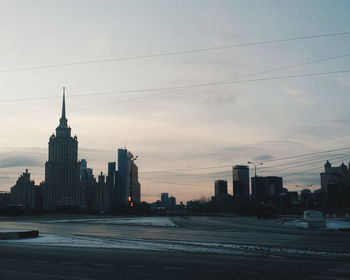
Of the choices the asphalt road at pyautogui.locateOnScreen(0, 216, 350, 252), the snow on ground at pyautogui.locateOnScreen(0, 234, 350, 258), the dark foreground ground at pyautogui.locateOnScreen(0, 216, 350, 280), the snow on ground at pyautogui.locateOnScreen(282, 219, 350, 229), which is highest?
the dark foreground ground at pyautogui.locateOnScreen(0, 216, 350, 280)

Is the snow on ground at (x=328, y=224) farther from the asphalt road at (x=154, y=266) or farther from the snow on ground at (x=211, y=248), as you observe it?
the asphalt road at (x=154, y=266)

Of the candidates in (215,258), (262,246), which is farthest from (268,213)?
(215,258)

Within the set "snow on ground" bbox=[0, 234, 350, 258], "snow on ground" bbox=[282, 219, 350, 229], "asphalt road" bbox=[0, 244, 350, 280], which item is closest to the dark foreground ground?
"asphalt road" bbox=[0, 244, 350, 280]

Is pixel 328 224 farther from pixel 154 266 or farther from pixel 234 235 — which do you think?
pixel 154 266

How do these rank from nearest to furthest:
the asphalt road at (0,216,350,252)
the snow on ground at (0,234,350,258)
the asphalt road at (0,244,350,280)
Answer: the asphalt road at (0,244,350,280) < the snow on ground at (0,234,350,258) < the asphalt road at (0,216,350,252)

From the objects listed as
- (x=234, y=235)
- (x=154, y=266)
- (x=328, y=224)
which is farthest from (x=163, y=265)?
(x=328, y=224)

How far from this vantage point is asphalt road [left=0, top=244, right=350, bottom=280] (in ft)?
48.2

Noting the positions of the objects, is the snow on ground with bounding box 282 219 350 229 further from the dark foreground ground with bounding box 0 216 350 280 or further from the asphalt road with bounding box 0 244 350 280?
the asphalt road with bounding box 0 244 350 280

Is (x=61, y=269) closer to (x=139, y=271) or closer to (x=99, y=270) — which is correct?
(x=99, y=270)

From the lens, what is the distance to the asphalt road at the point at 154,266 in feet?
48.2

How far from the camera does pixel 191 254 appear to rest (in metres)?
20.8

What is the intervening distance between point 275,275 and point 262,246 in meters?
10.1

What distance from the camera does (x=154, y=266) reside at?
55.1 feet

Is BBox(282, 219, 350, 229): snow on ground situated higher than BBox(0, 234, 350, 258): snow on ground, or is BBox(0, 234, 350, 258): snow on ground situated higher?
BBox(0, 234, 350, 258): snow on ground
